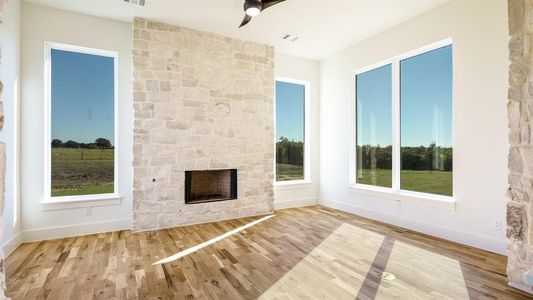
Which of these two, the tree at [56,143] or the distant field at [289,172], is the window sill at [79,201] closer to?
the tree at [56,143]

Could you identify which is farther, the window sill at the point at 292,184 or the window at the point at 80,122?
the window sill at the point at 292,184

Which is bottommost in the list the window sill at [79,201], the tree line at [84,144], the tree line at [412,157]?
the window sill at [79,201]

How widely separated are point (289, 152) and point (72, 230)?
13.1ft

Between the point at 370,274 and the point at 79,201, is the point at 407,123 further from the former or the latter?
the point at 79,201

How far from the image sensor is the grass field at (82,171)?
398cm

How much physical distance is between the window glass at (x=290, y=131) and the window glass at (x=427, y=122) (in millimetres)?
2134

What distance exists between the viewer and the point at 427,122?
4129mm

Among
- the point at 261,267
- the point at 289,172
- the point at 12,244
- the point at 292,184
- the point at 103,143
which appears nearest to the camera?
the point at 261,267

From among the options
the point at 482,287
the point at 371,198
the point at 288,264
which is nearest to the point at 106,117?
the point at 288,264

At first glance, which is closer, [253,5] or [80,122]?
[253,5]

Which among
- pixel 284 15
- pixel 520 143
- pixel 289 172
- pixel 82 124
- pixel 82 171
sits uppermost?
pixel 284 15

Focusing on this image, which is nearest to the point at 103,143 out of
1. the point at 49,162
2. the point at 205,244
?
the point at 49,162

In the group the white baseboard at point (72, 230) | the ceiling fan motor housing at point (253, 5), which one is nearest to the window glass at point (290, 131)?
the ceiling fan motor housing at point (253, 5)

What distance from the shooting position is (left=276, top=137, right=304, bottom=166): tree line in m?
5.83
